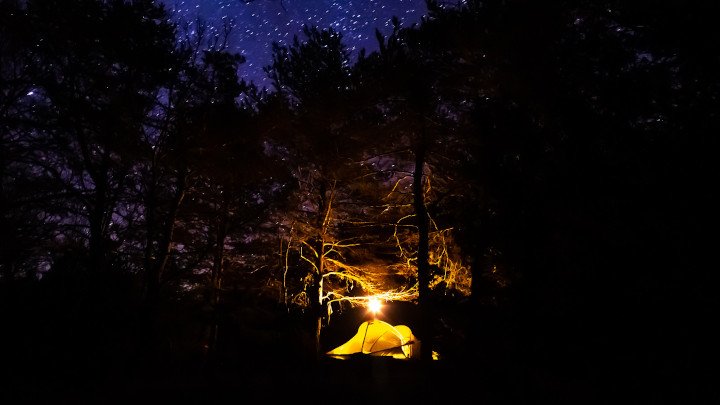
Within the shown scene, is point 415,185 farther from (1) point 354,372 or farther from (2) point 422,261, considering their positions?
(1) point 354,372

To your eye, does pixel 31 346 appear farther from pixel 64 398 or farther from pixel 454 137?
pixel 454 137

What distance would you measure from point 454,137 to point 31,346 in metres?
10.3

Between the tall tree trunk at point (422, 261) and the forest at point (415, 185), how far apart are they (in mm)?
67

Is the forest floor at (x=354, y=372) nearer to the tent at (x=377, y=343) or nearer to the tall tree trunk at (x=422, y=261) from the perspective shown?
the tall tree trunk at (x=422, y=261)

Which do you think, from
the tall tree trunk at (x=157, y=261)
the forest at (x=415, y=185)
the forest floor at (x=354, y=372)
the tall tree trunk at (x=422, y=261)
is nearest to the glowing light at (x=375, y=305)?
the forest at (x=415, y=185)

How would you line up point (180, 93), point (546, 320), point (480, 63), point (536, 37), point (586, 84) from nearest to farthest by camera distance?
point (546, 320) → point (586, 84) → point (536, 37) → point (480, 63) → point (180, 93)

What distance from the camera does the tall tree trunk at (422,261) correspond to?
11.4 metres

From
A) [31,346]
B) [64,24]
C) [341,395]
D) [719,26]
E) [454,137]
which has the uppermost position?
[64,24]

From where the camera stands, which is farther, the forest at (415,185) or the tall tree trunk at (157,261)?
the tall tree trunk at (157,261)

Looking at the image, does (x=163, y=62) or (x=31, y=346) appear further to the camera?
(x=163, y=62)

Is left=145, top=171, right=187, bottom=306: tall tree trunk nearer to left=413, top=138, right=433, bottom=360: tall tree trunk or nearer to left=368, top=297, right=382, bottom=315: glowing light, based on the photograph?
left=368, top=297, right=382, bottom=315: glowing light

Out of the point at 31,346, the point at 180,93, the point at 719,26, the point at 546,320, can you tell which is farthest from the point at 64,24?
the point at 719,26

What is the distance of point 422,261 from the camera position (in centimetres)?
1219

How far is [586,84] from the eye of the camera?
6.93 meters
